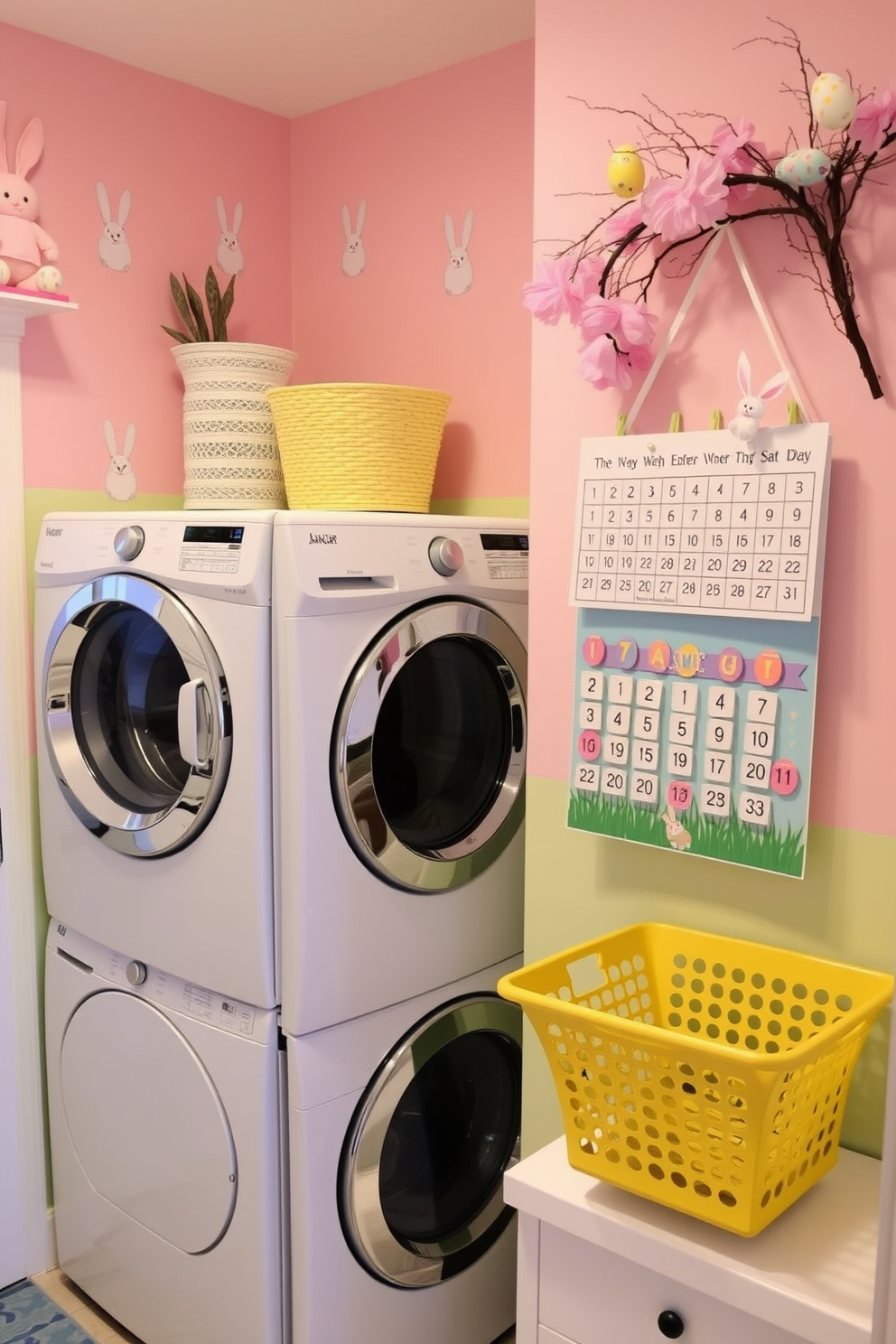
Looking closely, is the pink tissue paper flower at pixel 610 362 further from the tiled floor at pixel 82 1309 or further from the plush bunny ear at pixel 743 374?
the tiled floor at pixel 82 1309

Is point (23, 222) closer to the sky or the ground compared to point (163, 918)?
closer to the sky

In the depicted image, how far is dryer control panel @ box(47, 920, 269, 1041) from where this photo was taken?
190 cm

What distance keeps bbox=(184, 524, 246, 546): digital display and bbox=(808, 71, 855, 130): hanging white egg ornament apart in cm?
98

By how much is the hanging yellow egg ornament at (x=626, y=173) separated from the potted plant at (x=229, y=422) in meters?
1.03

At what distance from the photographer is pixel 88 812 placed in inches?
84.0

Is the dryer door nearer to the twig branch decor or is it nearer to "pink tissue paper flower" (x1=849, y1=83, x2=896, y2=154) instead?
the twig branch decor

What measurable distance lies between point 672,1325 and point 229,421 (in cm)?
178

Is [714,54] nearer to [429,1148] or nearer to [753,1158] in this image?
[753,1158]

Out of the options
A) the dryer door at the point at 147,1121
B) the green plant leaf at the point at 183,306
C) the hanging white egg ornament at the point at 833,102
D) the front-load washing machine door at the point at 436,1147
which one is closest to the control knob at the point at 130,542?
the green plant leaf at the point at 183,306

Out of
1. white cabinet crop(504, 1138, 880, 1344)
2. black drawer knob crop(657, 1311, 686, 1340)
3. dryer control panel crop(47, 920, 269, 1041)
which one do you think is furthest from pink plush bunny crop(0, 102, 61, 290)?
black drawer knob crop(657, 1311, 686, 1340)

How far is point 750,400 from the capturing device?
1.44 metres

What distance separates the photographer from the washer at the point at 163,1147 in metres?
1.90

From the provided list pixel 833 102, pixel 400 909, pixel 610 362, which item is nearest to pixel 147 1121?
pixel 400 909

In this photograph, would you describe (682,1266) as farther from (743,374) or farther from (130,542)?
(130,542)
